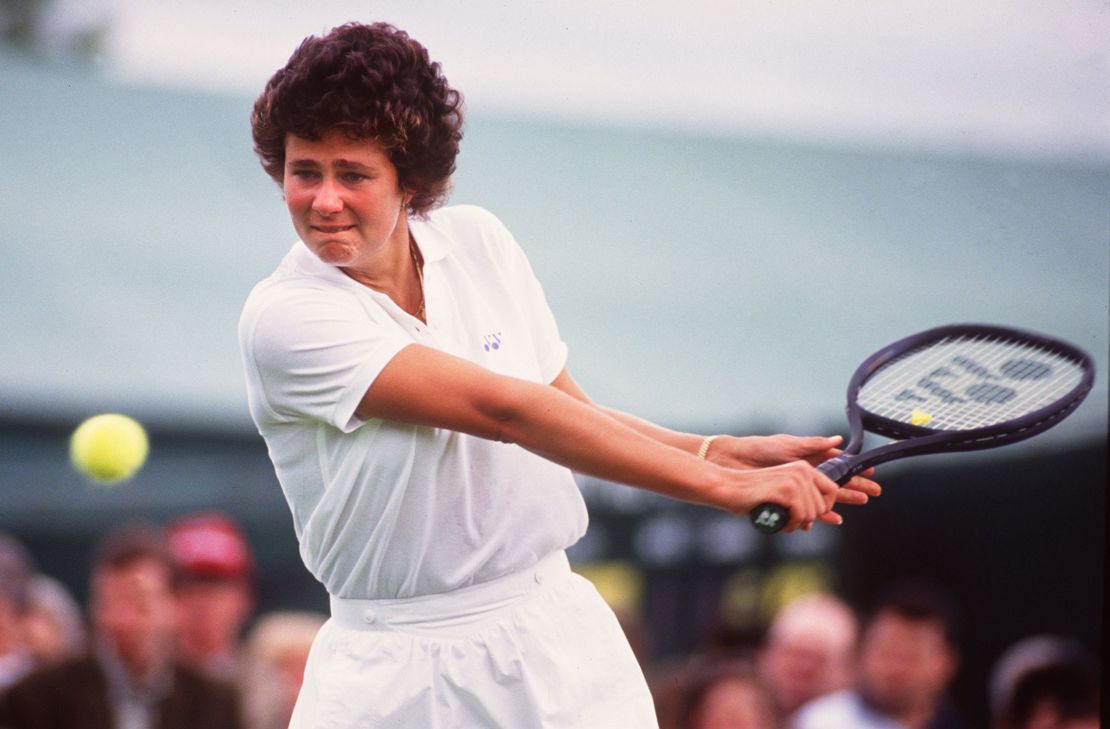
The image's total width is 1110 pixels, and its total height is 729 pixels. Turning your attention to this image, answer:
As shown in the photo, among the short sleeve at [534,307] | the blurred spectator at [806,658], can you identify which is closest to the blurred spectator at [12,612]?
the blurred spectator at [806,658]

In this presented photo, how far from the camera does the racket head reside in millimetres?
2951

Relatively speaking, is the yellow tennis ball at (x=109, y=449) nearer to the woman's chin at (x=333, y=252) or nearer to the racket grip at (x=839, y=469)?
the woman's chin at (x=333, y=252)

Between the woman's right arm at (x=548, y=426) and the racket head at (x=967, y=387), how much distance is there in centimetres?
47

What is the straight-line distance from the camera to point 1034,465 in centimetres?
548

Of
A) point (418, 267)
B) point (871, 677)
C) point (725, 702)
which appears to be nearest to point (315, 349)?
point (418, 267)

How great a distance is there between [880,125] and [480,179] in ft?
5.63

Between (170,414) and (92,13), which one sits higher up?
(92,13)

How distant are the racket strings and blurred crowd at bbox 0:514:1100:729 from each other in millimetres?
1485

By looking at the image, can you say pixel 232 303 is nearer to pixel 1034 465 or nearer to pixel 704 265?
pixel 704 265

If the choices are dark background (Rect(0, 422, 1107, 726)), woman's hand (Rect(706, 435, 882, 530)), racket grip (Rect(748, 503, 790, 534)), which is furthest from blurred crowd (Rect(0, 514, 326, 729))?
racket grip (Rect(748, 503, 790, 534))

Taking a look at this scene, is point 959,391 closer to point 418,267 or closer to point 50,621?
point 418,267

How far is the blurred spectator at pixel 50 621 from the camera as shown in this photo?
5309mm

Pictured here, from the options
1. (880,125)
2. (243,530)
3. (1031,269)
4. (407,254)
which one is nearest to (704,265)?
(880,125)

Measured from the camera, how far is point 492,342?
2.74 m
